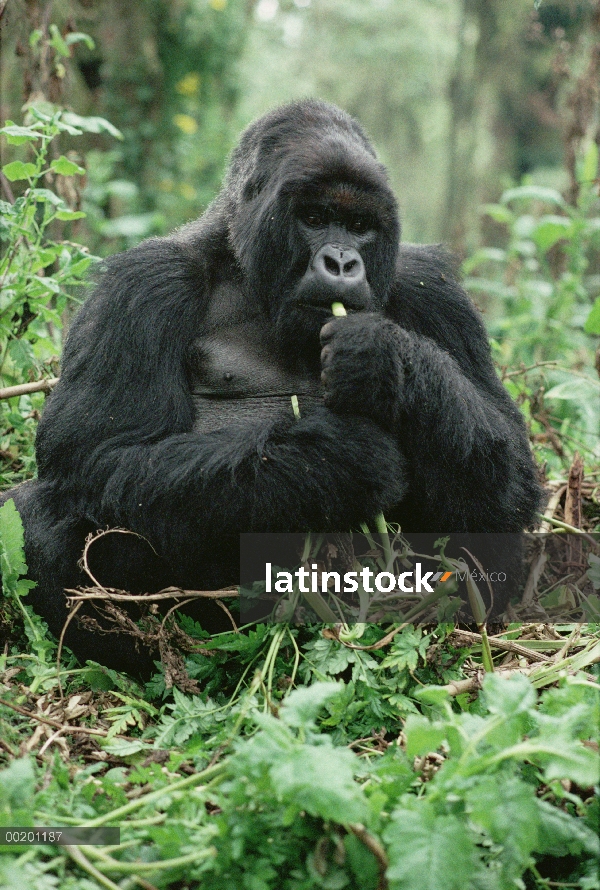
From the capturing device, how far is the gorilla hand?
2.93 m

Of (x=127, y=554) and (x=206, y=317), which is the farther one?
(x=206, y=317)

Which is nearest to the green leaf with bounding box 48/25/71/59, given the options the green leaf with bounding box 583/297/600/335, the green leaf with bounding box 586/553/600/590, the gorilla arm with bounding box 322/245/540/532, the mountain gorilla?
the mountain gorilla

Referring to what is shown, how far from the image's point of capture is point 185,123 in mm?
10797

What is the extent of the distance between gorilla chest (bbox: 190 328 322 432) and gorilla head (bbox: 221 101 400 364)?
158mm

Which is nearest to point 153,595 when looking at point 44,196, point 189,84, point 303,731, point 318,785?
point 303,731

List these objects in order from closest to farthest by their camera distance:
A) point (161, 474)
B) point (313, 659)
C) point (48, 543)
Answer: point (313, 659), point (161, 474), point (48, 543)

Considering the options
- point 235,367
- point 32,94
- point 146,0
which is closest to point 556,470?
point 235,367

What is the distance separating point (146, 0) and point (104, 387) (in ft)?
27.0

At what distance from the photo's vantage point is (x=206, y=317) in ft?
10.9

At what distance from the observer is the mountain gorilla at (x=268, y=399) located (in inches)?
116

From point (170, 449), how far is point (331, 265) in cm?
79

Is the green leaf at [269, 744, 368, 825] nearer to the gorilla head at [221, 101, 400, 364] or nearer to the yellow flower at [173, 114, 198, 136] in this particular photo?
the gorilla head at [221, 101, 400, 364]

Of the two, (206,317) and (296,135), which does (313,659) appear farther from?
(296,135)

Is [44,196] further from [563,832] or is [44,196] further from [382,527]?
[563,832]
